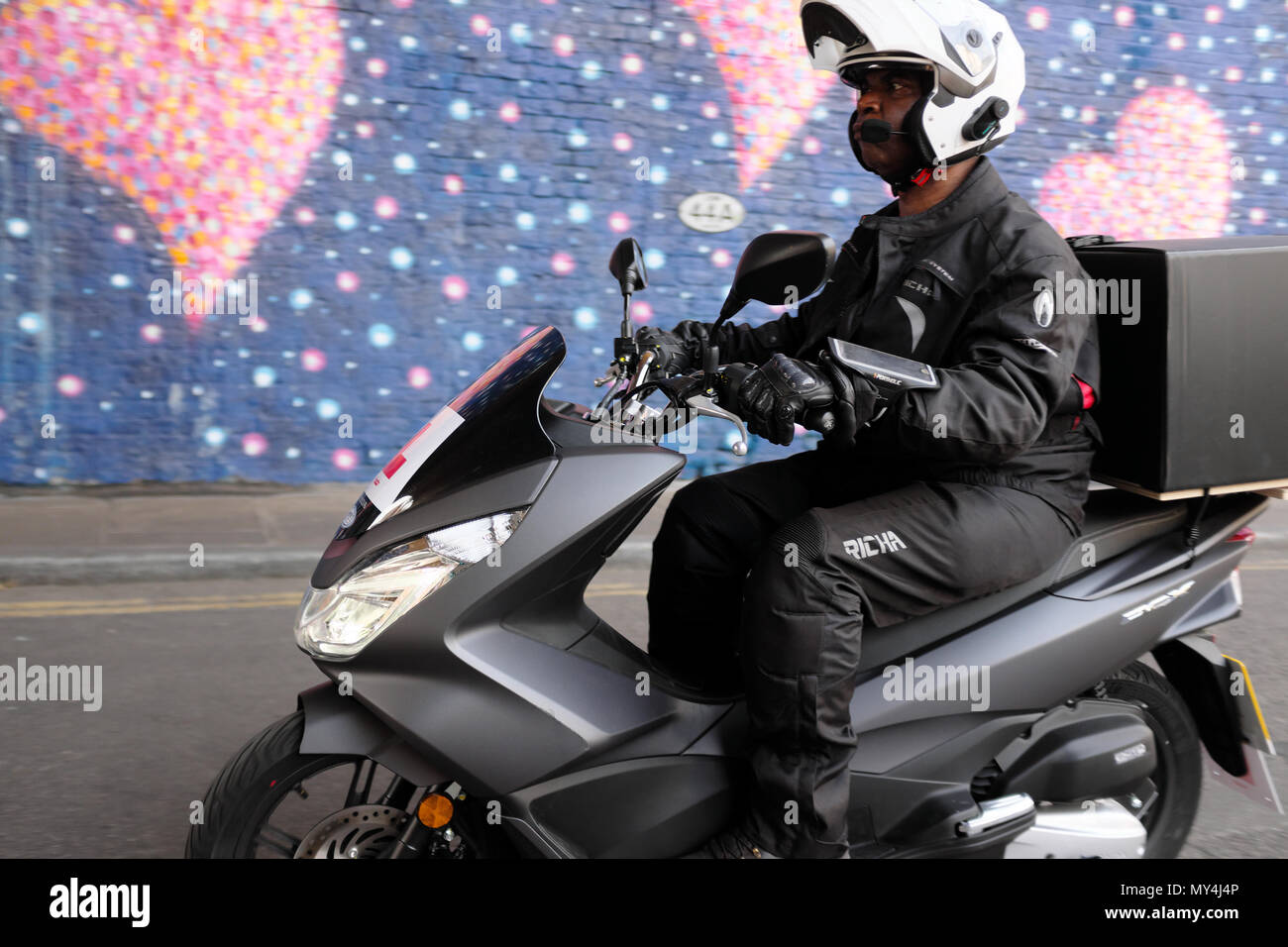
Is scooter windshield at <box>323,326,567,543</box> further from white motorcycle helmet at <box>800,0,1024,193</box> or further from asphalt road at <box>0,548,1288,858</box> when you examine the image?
asphalt road at <box>0,548,1288,858</box>

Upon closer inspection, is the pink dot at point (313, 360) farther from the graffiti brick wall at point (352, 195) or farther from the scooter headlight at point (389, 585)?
the scooter headlight at point (389, 585)

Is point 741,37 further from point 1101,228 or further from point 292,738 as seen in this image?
point 292,738

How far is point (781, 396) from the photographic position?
212cm

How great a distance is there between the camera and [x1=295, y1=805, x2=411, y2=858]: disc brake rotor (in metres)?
2.20

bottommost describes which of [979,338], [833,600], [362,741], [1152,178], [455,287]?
[362,741]

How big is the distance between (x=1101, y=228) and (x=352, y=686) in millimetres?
7667

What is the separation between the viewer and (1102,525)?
2.68 meters

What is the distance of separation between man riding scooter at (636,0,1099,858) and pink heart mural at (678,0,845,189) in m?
5.14

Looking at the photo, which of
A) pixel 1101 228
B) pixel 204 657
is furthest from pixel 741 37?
pixel 204 657

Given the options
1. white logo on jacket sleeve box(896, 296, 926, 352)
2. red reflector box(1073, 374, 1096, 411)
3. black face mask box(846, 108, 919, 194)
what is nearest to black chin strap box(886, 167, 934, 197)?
black face mask box(846, 108, 919, 194)

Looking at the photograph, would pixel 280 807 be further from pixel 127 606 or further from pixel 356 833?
pixel 127 606

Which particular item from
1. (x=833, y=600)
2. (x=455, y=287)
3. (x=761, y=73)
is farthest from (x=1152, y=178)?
(x=833, y=600)

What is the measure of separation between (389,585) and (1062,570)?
138 centimetres

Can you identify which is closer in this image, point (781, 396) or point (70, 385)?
point (781, 396)
